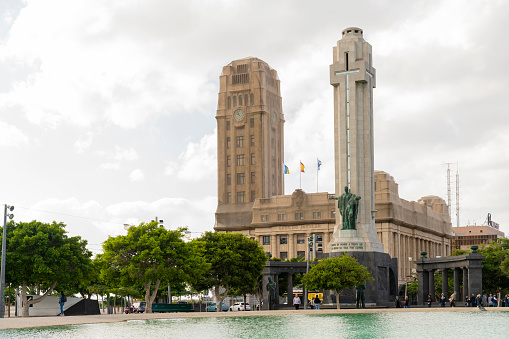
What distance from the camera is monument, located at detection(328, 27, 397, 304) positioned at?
8088cm

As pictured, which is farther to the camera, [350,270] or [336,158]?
[336,158]

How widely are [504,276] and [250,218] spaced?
91.2m

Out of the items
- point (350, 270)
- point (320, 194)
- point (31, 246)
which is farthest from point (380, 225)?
point (31, 246)

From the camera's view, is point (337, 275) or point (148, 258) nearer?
point (148, 258)

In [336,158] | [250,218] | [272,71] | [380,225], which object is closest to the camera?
[336,158]

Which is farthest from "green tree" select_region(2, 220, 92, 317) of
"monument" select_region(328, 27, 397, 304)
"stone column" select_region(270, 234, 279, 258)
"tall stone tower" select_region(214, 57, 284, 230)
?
"tall stone tower" select_region(214, 57, 284, 230)

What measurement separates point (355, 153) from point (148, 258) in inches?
1140

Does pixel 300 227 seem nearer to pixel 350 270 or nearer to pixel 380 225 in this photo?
pixel 380 225

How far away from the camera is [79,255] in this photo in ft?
233

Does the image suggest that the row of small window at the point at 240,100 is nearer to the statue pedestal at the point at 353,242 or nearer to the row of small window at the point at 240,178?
the row of small window at the point at 240,178

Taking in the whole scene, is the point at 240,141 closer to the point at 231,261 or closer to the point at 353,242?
the point at 231,261

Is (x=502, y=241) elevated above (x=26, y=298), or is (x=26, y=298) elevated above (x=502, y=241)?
(x=502, y=241)

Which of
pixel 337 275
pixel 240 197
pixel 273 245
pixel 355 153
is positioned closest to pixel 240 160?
pixel 240 197

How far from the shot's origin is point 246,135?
605ft
